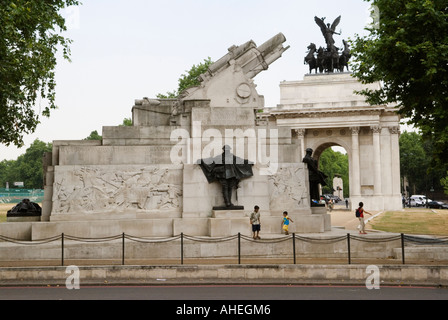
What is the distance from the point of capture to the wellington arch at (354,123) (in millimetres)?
65312

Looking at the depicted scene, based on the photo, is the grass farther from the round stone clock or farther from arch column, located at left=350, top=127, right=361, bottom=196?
arch column, located at left=350, top=127, right=361, bottom=196

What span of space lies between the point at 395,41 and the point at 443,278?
34.6 ft

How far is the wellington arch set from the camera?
65.3 m

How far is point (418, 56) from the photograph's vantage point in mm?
19703

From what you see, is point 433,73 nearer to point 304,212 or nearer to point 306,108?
point 304,212

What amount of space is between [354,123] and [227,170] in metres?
51.5

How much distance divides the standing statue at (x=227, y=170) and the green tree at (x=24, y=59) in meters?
10.0

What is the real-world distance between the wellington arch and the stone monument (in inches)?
1823

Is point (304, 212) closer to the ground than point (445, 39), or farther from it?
closer to the ground

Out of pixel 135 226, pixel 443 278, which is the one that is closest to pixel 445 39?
pixel 443 278

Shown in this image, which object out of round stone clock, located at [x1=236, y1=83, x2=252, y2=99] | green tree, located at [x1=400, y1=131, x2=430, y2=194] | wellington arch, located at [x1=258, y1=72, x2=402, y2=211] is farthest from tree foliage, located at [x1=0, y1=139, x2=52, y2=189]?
round stone clock, located at [x1=236, y1=83, x2=252, y2=99]

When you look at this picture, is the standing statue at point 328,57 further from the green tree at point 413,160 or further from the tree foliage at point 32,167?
the tree foliage at point 32,167

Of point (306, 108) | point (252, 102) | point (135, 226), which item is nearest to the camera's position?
point (135, 226)

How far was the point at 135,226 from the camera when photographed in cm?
1766
